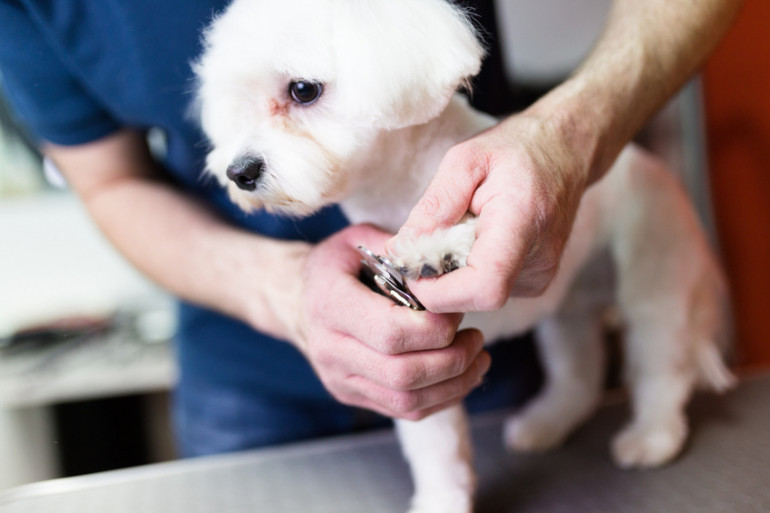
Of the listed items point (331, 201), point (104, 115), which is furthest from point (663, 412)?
point (104, 115)

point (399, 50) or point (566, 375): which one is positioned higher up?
point (399, 50)

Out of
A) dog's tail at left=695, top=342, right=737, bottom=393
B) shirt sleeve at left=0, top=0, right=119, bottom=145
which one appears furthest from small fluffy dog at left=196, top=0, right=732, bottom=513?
shirt sleeve at left=0, top=0, right=119, bottom=145

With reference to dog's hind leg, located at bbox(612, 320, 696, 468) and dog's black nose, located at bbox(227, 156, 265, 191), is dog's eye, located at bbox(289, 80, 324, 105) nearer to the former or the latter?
dog's black nose, located at bbox(227, 156, 265, 191)

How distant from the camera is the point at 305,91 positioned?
1.53 feet

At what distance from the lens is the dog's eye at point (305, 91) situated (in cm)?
46

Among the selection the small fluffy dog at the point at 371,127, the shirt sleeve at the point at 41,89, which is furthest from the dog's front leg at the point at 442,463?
the shirt sleeve at the point at 41,89

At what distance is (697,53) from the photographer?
64 centimetres

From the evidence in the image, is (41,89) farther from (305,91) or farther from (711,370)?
(711,370)

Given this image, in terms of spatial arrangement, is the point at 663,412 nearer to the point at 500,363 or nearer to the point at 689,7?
the point at 500,363

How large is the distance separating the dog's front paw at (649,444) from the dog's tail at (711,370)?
0.11m

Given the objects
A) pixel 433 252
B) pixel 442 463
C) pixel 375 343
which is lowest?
pixel 442 463

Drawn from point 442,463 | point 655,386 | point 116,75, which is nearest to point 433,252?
point 442,463

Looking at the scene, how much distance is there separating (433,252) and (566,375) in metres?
0.62

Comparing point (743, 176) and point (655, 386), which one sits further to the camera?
point (743, 176)
